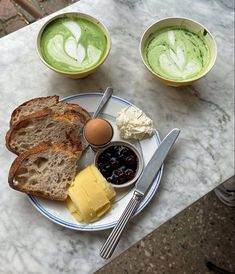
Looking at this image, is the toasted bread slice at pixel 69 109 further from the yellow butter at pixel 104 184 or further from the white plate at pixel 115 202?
the yellow butter at pixel 104 184

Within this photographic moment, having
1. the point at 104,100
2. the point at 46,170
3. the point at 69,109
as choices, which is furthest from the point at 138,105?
the point at 46,170

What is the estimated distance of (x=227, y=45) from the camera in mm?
1395

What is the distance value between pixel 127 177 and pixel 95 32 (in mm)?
468

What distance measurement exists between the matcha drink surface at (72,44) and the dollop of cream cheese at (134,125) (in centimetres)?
18

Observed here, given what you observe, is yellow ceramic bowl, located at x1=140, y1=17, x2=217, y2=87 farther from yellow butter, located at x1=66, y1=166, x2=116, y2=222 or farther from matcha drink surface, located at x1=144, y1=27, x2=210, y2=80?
yellow butter, located at x1=66, y1=166, x2=116, y2=222

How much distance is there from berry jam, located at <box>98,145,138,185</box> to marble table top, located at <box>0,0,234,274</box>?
10cm

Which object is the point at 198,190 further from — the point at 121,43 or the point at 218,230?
the point at 218,230

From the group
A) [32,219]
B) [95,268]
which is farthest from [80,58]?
[95,268]

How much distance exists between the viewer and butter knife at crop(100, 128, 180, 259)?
1.02 metres

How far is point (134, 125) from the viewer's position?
114 cm

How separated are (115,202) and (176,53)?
0.48 metres

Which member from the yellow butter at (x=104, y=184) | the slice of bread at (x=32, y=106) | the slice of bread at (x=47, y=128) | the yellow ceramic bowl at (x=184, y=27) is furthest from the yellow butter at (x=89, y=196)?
the yellow ceramic bowl at (x=184, y=27)

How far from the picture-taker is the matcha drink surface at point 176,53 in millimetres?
1214

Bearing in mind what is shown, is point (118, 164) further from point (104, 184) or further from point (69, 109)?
point (69, 109)
